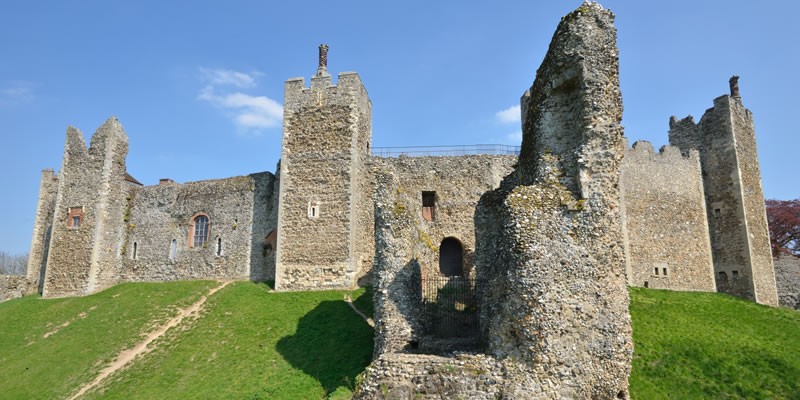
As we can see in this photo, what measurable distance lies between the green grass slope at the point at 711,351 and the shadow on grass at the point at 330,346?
8.22 m

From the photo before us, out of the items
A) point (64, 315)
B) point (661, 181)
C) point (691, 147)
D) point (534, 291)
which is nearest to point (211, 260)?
point (64, 315)

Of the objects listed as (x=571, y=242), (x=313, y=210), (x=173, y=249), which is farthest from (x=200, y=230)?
(x=571, y=242)

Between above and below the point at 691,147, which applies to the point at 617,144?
below

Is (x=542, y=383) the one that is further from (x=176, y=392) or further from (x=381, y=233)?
(x=176, y=392)

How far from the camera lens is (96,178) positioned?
1169 inches

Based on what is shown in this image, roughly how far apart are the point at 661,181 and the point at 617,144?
17544mm

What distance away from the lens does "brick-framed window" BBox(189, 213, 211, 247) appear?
94.5 feet

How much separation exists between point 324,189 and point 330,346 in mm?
8660

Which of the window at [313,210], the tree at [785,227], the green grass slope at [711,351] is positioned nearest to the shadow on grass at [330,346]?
the window at [313,210]

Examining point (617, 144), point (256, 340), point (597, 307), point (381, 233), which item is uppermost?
point (617, 144)

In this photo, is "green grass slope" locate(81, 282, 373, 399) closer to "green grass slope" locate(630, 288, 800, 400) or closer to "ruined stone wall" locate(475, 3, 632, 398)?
"ruined stone wall" locate(475, 3, 632, 398)

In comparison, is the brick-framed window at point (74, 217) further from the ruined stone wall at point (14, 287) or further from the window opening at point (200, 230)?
the window opening at point (200, 230)

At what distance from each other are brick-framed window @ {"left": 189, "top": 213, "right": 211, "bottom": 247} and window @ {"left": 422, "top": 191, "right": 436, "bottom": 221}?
12252 mm

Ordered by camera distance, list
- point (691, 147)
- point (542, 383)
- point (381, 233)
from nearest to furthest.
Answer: point (542, 383)
point (381, 233)
point (691, 147)
